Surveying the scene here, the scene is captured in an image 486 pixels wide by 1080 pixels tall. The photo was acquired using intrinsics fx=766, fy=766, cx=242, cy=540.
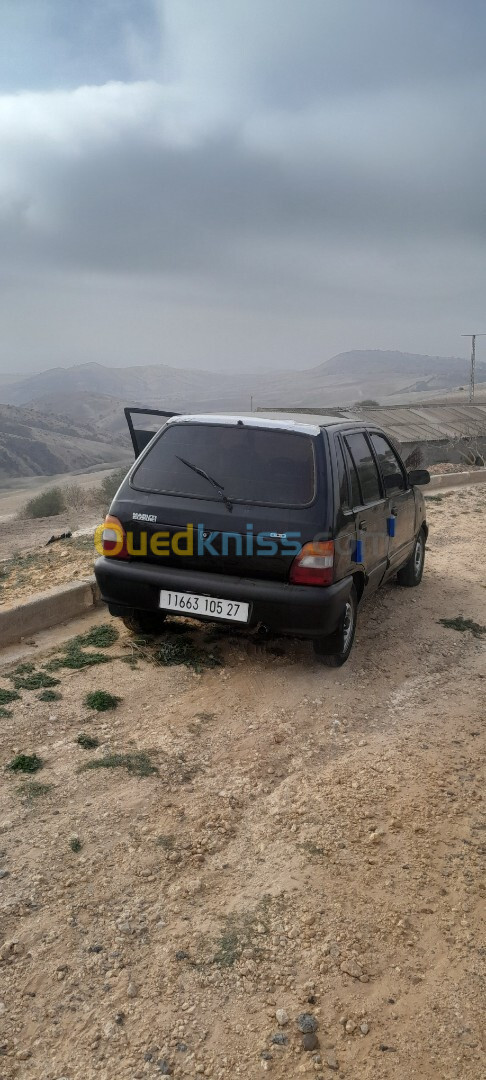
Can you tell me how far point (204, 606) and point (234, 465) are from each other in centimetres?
90

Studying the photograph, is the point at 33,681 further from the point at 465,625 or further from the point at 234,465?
the point at 465,625

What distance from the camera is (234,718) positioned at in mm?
4262

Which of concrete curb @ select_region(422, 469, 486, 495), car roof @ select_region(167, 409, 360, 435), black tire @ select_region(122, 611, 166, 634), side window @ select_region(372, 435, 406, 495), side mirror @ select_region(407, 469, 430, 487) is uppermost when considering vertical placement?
car roof @ select_region(167, 409, 360, 435)

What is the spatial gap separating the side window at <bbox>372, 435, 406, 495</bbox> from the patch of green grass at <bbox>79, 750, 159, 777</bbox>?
3114 millimetres

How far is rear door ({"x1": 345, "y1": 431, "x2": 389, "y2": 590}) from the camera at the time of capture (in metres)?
5.24

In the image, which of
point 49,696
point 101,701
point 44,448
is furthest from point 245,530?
point 44,448

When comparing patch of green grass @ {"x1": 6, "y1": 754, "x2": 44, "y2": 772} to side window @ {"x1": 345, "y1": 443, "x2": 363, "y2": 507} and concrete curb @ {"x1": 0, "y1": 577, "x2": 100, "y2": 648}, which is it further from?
side window @ {"x1": 345, "y1": 443, "x2": 363, "y2": 507}

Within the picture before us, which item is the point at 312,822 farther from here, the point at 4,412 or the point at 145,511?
the point at 4,412

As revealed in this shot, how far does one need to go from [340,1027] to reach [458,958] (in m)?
0.51

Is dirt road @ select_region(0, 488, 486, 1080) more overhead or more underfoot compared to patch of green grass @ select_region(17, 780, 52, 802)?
more underfoot

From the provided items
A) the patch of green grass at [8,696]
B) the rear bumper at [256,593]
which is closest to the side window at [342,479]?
the rear bumper at [256,593]

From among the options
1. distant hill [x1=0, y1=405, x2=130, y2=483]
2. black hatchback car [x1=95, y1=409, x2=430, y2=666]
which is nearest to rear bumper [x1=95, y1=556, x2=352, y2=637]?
black hatchback car [x1=95, y1=409, x2=430, y2=666]

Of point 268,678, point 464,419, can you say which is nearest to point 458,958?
point 268,678

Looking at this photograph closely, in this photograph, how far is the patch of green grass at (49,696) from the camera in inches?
172
